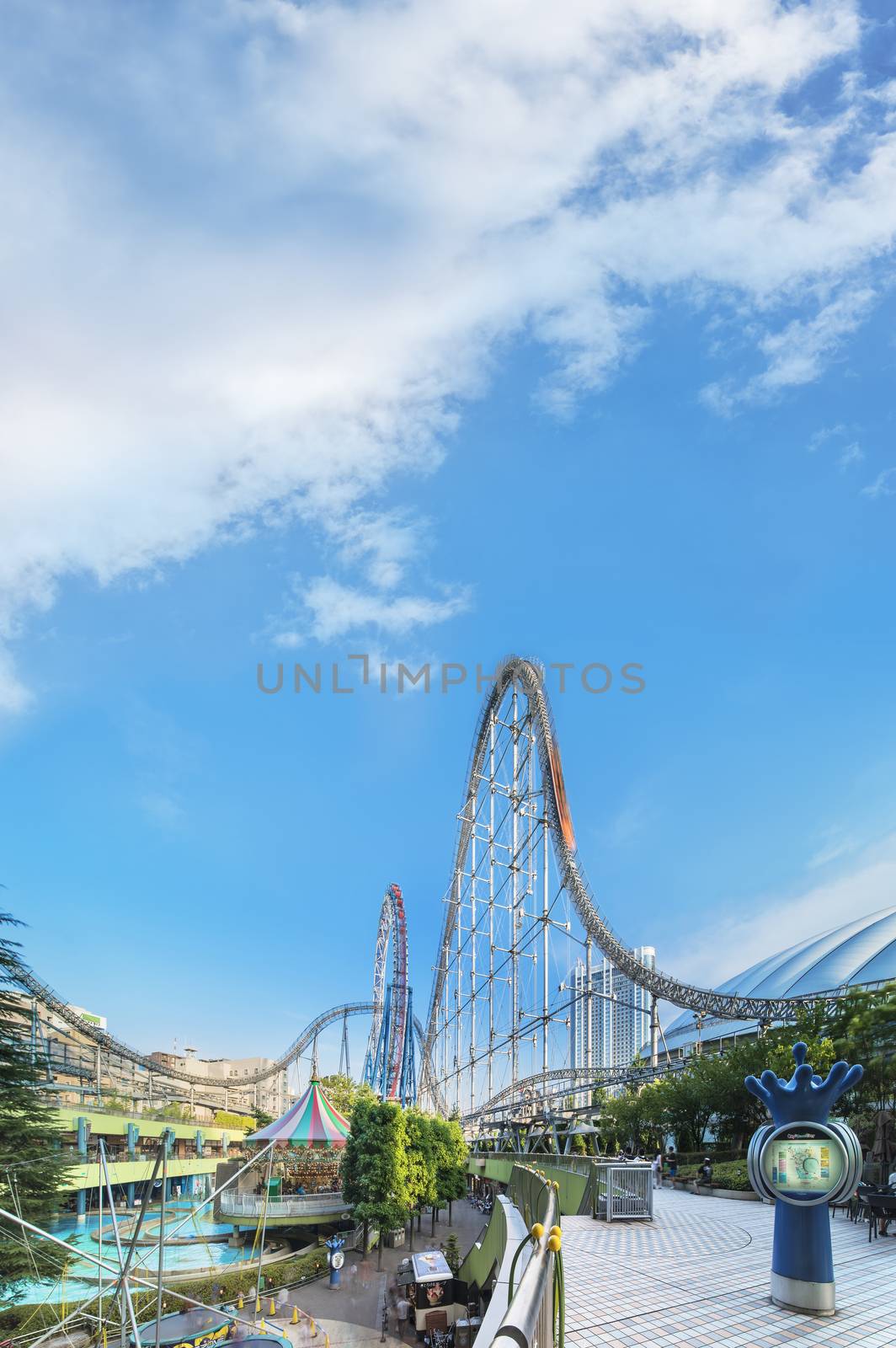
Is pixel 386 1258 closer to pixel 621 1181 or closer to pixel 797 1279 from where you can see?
pixel 621 1181

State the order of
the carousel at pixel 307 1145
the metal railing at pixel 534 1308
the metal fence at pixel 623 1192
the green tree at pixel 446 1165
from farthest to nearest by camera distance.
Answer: the green tree at pixel 446 1165 < the carousel at pixel 307 1145 < the metal fence at pixel 623 1192 < the metal railing at pixel 534 1308

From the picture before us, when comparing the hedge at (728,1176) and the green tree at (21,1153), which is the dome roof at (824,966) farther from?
the green tree at (21,1153)

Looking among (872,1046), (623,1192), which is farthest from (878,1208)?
(872,1046)

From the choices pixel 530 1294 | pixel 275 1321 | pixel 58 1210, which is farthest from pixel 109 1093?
pixel 530 1294

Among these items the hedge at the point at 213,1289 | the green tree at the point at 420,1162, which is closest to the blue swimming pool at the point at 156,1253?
the hedge at the point at 213,1289

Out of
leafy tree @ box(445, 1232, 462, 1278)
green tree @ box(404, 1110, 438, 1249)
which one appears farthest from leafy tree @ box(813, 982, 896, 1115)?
green tree @ box(404, 1110, 438, 1249)

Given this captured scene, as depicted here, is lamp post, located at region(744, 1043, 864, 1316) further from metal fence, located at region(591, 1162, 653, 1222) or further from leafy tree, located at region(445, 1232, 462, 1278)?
leafy tree, located at region(445, 1232, 462, 1278)

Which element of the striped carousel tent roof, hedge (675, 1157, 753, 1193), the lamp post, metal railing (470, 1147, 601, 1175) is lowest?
the striped carousel tent roof
